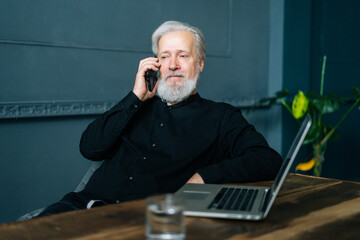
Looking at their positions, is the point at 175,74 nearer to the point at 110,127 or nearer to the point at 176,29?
the point at 176,29

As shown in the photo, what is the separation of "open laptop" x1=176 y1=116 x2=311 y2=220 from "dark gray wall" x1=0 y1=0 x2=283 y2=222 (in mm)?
1479

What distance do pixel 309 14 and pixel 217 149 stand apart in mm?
2497

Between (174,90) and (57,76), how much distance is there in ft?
2.76

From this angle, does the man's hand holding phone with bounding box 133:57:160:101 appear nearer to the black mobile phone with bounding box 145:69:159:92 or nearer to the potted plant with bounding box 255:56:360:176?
the black mobile phone with bounding box 145:69:159:92

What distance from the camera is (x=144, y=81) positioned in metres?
2.16

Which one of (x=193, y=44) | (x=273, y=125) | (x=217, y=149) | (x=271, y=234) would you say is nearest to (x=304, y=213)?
(x=271, y=234)

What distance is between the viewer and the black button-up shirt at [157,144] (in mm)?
1970

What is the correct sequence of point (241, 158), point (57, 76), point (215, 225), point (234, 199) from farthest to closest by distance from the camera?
point (57, 76) < point (241, 158) < point (234, 199) < point (215, 225)

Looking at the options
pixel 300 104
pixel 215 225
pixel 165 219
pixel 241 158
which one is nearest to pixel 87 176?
pixel 241 158

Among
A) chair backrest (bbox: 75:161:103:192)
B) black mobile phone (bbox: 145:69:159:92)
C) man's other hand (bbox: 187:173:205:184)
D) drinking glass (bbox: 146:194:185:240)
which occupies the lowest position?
chair backrest (bbox: 75:161:103:192)

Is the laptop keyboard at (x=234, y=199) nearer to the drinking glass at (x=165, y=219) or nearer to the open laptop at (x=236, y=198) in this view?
the open laptop at (x=236, y=198)

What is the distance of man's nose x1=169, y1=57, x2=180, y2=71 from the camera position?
2.28 metres

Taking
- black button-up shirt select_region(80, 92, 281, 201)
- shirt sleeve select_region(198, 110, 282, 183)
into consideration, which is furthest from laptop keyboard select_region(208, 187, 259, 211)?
black button-up shirt select_region(80, 92, 281, 201)

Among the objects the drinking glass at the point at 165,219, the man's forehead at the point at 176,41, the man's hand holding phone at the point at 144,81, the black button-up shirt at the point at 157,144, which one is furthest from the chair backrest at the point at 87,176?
the drinking glass at the point at 165,219
